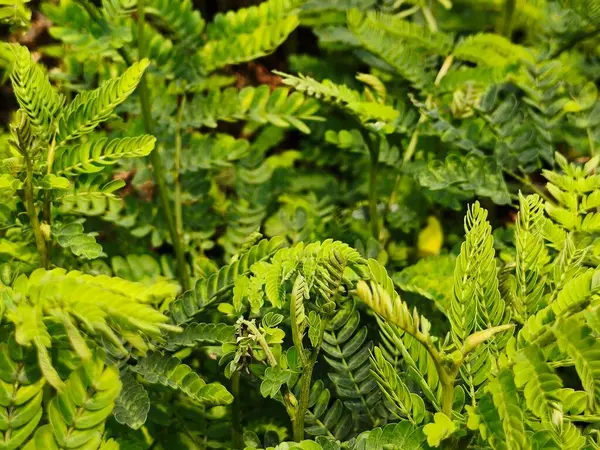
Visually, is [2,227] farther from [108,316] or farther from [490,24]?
[490,24]

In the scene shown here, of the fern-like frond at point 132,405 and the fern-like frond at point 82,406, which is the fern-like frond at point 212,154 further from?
the fern-like frond at point 82,406

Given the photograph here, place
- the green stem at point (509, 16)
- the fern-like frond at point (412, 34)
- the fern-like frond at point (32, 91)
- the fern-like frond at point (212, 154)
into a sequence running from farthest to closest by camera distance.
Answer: the green stem at point (509, 16) → the fern-like frond at point (412, 34) → the fern-like frond at point (212, 154) → the fern-like frond at point (32, 91)

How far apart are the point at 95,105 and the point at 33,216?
0.15 m

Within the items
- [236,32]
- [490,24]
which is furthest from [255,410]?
[490,24]

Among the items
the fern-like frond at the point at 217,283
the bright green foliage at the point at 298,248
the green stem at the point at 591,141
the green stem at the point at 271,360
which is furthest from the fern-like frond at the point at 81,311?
the green stem at the point at 591,141

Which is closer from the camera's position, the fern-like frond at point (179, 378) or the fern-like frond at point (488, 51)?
the fern-like frond at point (179, 378)

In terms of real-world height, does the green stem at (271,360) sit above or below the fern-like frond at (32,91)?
below

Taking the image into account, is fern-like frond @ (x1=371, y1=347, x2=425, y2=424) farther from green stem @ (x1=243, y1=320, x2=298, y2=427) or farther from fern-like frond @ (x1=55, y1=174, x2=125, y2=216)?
fern-like frond @ (x1=55, y1=174, x2=125, y2=216)

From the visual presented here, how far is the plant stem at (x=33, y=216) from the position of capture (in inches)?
30.5

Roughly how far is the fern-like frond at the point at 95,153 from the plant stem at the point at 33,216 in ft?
0.18

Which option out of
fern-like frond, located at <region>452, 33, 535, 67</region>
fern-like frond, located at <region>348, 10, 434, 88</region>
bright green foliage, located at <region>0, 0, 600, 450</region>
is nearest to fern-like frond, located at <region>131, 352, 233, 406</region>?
bright green foliage, located at <region>0, 0, 600, 450</region>

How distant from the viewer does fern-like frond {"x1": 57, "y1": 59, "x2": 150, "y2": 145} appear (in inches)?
32.8

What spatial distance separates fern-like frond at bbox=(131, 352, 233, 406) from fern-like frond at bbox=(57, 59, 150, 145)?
0.96 feet

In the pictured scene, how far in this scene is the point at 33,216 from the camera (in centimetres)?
80
